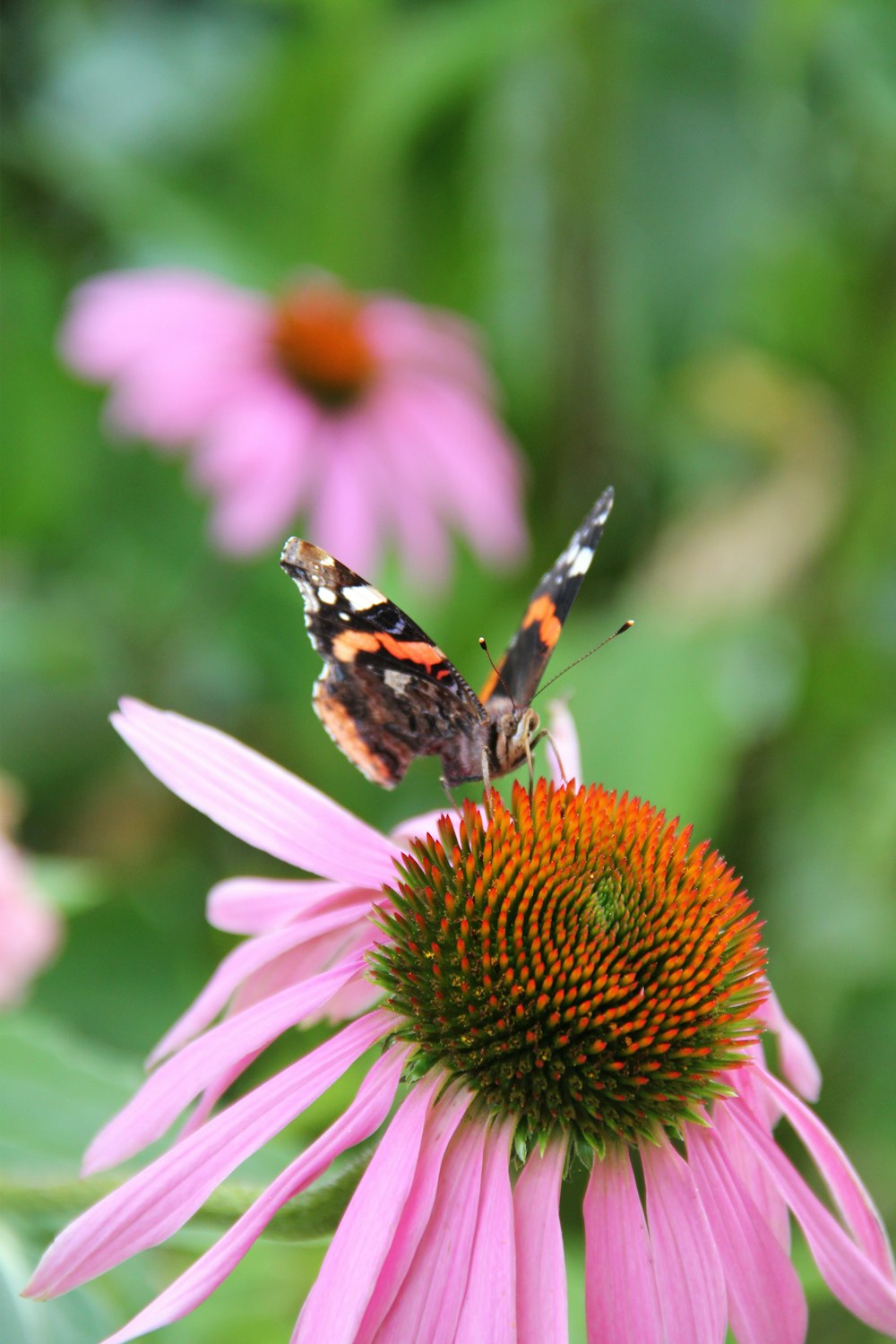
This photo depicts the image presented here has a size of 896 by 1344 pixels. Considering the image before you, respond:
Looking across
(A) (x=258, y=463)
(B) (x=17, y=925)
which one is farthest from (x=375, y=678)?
(A) (x=258, y=463)

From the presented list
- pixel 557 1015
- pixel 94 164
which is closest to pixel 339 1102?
pixel 557 1015

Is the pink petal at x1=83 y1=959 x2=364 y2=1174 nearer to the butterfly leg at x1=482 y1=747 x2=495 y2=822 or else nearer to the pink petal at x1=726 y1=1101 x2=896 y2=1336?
the butterfly leg at x1=482 y1=747 x2=495 y2=822

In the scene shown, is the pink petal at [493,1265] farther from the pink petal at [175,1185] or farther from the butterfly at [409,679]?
the butterfly at [409,679]

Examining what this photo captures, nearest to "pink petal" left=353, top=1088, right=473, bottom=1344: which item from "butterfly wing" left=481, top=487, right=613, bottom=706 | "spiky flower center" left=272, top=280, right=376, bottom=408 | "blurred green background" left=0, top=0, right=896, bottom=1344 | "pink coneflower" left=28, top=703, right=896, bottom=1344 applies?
"pink coneflower" left=28, top=703, right=896, bottom=1344

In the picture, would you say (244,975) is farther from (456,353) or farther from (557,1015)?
(456,353)

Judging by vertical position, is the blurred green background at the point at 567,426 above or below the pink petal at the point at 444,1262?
above

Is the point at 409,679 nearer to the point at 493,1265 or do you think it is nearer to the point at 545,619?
the point at 545,619

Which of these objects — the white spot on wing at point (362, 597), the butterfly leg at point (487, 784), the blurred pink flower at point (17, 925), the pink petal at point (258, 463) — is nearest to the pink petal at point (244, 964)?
the butterfly leg at point (487, 784)
